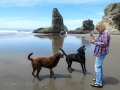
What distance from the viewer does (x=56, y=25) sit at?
6038 centimetres

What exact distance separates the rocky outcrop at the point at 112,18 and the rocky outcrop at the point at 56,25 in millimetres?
10699

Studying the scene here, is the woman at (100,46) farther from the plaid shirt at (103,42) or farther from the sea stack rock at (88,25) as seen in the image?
the sea stack rock at (88,25)

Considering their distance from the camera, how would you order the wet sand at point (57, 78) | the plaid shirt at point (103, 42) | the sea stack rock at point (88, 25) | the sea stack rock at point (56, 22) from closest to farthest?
the plaid shirt at point (103, 42)
the wet sand at point (57, 78)
the sea stack rock at point (56, 22)
the sea stack rock at point (88, 25)

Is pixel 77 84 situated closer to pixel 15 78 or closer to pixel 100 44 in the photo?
pixel 100 44

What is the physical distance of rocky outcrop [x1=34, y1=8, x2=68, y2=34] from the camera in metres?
58.0

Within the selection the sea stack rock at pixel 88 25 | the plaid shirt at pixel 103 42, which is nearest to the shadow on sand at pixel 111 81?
the plaid shirt at pixel 103 42

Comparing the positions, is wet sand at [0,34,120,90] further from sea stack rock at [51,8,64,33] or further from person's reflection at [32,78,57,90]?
sea stack rock at [51,8,64,33]

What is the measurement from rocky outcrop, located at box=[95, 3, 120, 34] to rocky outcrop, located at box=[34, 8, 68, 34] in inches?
421

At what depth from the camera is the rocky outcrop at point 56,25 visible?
2284 inches

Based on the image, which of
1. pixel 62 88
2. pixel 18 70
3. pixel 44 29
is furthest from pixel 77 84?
pixel 44 29

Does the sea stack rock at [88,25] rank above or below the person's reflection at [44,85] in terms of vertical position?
above

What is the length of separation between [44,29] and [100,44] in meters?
51.1

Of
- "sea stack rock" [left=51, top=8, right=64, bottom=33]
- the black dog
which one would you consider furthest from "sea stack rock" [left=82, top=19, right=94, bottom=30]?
the black dog

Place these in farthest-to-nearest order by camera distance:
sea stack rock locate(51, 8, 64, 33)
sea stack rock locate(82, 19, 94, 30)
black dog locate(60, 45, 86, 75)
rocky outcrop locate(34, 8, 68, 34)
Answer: sea stack rock locate(82, 19, 94, 30) < sea stack rock locate(51, 8, 64, 33) < rocky outcrop locate(34, 8, 68, 34) < black dog locate(60, 45, 86, 75)
